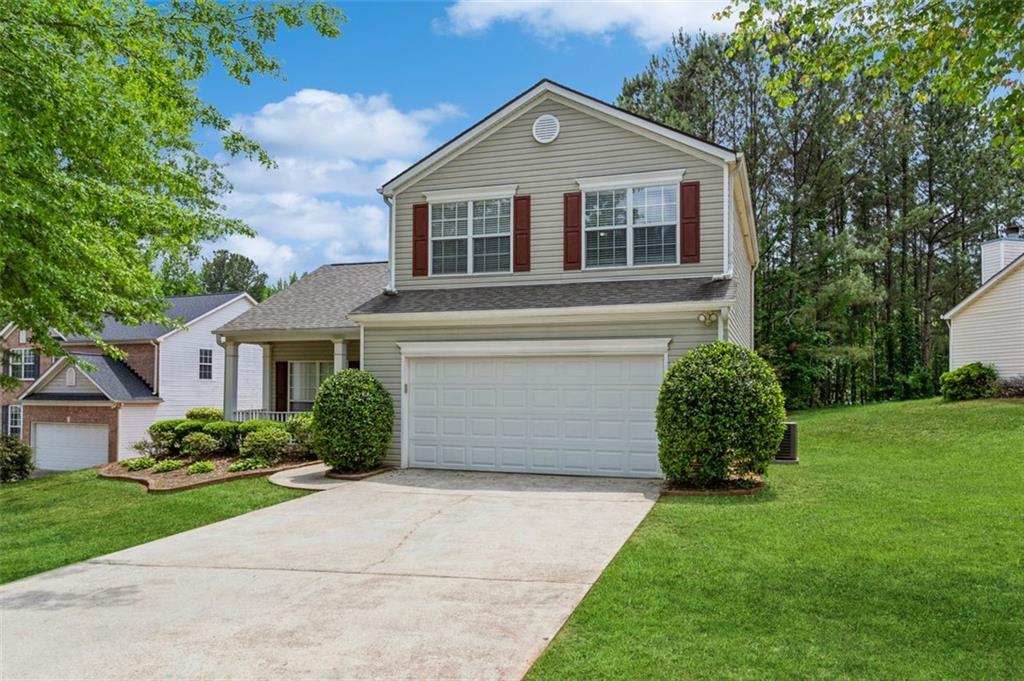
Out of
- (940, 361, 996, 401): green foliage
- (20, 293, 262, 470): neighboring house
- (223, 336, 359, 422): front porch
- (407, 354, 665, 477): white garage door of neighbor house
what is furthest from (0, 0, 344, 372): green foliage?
(940, 361, 996, 401): green foliage

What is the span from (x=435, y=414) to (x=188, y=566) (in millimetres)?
6471

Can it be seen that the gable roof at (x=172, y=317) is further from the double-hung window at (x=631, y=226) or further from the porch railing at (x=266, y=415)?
the double-hung window at (x=631, y=226)

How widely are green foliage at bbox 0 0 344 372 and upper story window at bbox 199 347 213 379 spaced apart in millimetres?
16950

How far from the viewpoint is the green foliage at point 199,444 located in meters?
15.6

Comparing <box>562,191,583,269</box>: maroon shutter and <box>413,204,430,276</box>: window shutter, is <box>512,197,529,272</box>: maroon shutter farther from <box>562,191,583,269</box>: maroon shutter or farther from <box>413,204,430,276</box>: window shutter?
<box>413,204,430,276</box>: window shutter

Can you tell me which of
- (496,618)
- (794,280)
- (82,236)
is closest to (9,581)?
(82,236)

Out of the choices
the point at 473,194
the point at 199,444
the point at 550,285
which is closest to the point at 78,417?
the point at 199,444

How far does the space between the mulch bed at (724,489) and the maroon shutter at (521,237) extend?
201 inches

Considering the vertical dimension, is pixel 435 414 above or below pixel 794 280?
below

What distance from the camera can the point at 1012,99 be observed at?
6.64 metres

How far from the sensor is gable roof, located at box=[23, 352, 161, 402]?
79.7 ft

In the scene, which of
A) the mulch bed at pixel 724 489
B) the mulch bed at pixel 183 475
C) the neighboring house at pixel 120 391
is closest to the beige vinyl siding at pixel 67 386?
the neighboring house at pixel 120 391

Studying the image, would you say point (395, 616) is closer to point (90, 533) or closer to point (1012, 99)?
point (90, 533)

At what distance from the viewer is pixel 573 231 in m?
13.2
